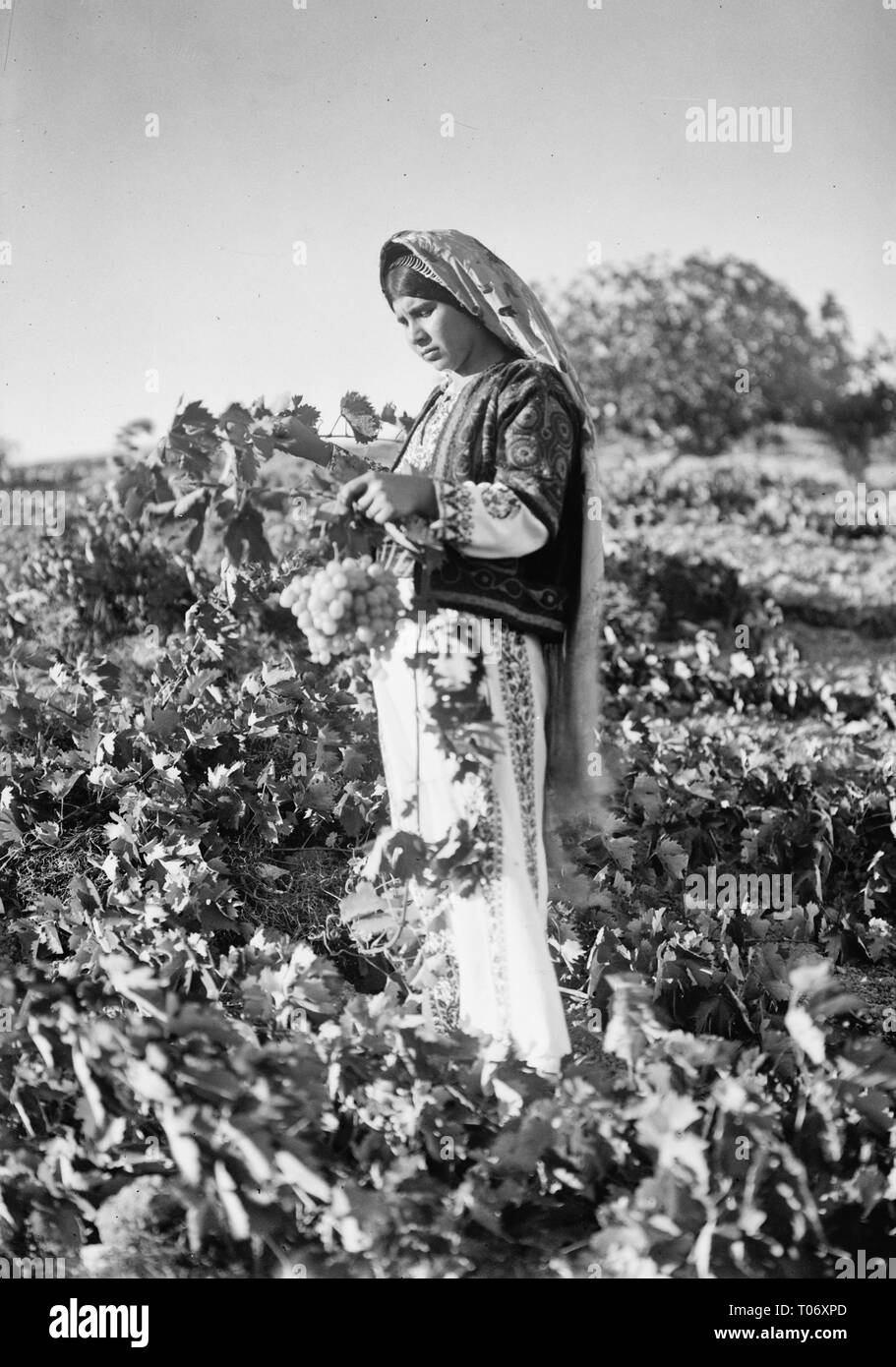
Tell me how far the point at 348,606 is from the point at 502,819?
1.75ft

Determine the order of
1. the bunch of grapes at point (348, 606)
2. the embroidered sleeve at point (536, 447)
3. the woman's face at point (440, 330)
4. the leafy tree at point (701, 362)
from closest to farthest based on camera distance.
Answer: the bunch of grapes at point (348, 606), the embroidered sleeve at point (536, 447), the woman's face at point (440, 330), the leafy tree at point (701, 362)

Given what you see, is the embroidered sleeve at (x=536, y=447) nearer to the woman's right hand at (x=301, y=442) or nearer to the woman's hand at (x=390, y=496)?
the woman's hand at (x=390, y=496)

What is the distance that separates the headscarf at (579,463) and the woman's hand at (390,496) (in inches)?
15.7

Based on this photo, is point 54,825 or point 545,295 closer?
point 54,825

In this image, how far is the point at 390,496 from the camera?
7.63 ft

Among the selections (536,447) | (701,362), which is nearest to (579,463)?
(536,447)

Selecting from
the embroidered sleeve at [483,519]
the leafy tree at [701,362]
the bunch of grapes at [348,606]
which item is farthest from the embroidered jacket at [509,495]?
the leafy tree at [701,362]

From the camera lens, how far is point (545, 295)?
10031mm

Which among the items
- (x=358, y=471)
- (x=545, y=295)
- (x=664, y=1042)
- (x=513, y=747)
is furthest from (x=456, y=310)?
(x=545, y=295)

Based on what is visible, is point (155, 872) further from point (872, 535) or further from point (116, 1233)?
point (872, 535)

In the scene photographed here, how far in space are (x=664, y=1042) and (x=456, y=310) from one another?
1490mm

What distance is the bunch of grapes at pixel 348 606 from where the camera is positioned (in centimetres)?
232

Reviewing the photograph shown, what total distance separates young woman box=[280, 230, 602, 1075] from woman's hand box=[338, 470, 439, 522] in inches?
0.7
